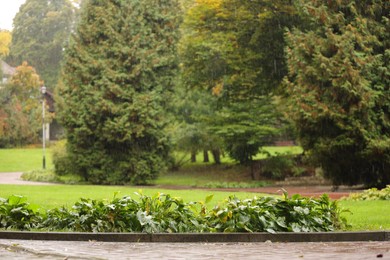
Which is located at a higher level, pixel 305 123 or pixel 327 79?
pixel 327 79

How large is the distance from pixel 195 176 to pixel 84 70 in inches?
451

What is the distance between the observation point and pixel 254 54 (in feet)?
128

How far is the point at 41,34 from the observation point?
96.1m

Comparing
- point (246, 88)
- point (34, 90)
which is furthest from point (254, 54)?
point (34, 90)

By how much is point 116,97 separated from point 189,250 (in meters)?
29.3

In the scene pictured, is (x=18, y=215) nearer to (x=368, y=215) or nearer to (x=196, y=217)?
(x=196, y=217)

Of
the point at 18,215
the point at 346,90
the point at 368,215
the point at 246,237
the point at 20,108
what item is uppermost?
the point at 20,108

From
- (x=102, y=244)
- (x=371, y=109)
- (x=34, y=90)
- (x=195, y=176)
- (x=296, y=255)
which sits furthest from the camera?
(x=34, y=90)

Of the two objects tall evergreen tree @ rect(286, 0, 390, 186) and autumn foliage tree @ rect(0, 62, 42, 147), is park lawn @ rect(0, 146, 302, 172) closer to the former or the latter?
autumn foliage tree @ rect(0, 62, 42, 147)

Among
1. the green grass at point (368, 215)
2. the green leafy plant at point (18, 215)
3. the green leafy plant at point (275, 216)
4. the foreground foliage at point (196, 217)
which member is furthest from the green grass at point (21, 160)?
the green leafy plant at point (275, 216)

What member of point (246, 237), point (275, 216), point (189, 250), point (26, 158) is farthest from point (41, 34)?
point (189, 250)

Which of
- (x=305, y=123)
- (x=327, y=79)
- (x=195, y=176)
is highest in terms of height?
(x=327, y=79)

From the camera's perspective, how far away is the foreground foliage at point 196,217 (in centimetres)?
1105

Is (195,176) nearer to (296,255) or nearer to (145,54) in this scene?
(145,54)
